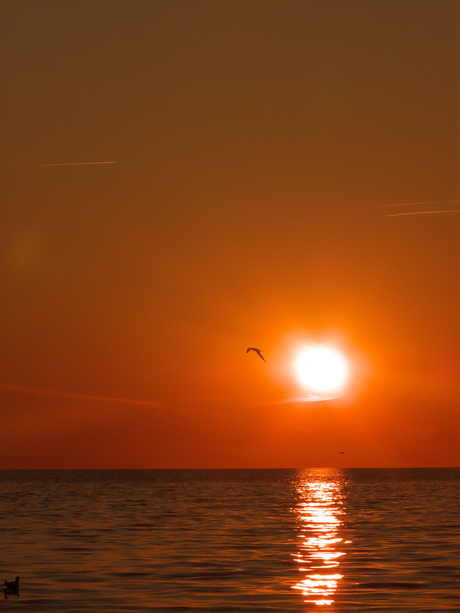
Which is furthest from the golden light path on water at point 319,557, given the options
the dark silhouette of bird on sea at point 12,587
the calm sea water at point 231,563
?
the dark silhouette of bird on sea at point 12,587

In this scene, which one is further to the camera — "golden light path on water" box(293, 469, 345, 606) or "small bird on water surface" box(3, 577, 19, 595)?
"golden light path on water" box(293, 469, 345, 606)

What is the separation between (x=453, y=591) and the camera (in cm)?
3081

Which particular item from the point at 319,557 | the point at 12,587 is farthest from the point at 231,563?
the point at 12,587

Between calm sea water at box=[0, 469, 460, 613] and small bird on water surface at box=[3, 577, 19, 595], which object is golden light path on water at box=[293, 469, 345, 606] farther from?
small bird on water surface at box=[3, 577, 19, 595]

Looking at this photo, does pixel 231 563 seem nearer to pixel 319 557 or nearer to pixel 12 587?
pixel 319 557

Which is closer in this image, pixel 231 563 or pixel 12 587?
pixel 12 587

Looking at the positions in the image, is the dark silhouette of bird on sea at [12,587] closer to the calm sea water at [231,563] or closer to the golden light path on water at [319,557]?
the calm sea water at [231,563]

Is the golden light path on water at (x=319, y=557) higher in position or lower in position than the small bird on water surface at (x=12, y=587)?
higher

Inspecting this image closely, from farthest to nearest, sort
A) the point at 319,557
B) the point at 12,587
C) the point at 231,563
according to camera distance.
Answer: the point at 319,557, the point at 231,563, the point at 12,587

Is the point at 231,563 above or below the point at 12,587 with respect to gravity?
above

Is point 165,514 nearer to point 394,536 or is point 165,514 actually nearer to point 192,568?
point 394,536

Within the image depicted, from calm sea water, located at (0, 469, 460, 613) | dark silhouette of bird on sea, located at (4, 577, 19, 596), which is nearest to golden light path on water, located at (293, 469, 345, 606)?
calm sea water, located at (0, 469, 460, 613)

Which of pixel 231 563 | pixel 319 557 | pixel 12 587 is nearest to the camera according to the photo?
pixel 12 587

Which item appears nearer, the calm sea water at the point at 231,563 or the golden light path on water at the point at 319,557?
the calm sea water at the point at 231,563
